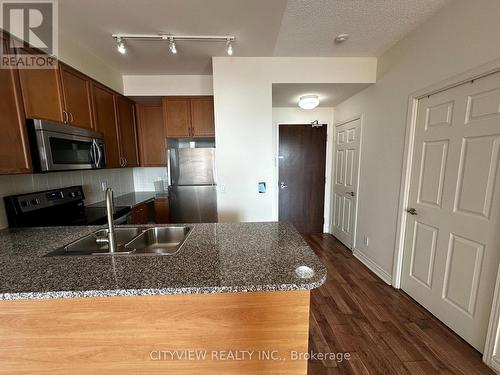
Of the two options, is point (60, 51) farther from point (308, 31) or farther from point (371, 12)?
point (371, 12)

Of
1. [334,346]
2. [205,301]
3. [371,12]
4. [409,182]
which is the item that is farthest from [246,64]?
[334,346]

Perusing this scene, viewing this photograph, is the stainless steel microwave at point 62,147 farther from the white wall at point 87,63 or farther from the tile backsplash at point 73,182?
the white wall at point 87,63

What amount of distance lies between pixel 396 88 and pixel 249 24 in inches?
65.4

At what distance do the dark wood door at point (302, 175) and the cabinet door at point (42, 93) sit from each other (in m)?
2.98

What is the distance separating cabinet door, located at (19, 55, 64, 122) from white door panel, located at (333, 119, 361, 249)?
135 inches

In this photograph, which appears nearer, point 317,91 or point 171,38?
point 171,38

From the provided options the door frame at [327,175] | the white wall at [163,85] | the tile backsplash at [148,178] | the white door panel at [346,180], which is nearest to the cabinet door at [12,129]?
the white wall at [163,85]

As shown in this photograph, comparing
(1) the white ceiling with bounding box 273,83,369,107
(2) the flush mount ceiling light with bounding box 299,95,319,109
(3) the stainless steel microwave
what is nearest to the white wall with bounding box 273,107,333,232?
(1) the white ceiling with bounding box 273,83,369,107

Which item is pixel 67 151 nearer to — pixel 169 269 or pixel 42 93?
pixel 42 93

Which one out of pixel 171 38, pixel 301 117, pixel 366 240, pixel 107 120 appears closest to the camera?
pixel 171 38

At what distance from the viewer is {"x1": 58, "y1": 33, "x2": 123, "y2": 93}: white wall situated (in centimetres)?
198

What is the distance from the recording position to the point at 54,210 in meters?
2.04

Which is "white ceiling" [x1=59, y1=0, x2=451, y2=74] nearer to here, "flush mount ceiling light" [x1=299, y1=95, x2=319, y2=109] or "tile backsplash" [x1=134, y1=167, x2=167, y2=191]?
"flush mount ceiling light" [x1=299, y1=95, x2=319, y2=109]

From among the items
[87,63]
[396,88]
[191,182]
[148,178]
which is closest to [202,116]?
[191,182]
